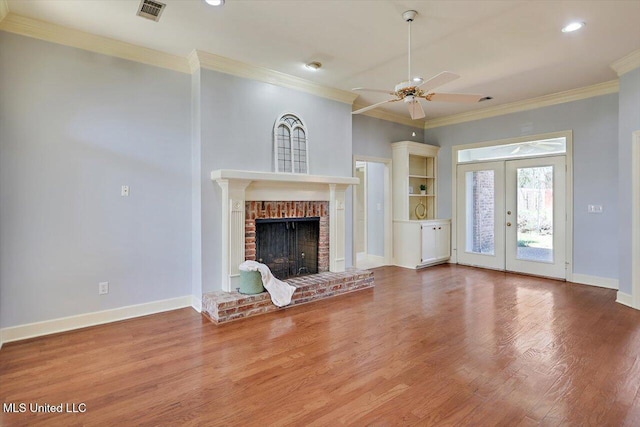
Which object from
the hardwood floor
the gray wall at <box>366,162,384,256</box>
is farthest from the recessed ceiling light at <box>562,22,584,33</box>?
the gray wall at <box>366,162,384,256</box>

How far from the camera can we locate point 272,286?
3.92 m

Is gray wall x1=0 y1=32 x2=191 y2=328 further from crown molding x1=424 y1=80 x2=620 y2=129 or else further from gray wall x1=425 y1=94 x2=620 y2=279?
gray wall x1=425 y1=94 x2=620 y2=279

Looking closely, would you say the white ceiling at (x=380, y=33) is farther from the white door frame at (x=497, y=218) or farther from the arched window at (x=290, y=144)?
the white door frame at (x=497, y=218)

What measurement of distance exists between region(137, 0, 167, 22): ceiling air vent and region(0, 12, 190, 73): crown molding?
0.74 metres

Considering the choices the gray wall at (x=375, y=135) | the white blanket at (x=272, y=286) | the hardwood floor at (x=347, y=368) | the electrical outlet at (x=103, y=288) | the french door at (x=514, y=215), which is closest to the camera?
Answer: the hardwood floor at (x=347, y=368)

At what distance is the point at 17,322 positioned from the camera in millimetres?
3102

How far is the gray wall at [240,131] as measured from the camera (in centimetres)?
391

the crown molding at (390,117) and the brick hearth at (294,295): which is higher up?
the crown molding at (390,117)

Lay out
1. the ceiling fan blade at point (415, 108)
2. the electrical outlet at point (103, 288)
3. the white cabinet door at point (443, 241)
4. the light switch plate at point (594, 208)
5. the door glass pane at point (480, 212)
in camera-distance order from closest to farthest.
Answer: the ceiling fan blade at point (415, 108) < the electrical outlet at point (103, 288) < the light switch plate at point (594, 208) < the door glass pane at point (480, 212) < the white cabinet door at point (443, 241)

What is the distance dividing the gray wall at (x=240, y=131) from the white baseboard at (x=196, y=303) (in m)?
0.19

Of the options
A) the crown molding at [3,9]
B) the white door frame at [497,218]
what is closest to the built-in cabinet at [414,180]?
the white door frame at [497,218]

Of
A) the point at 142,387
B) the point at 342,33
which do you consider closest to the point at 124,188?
the point at 142,387

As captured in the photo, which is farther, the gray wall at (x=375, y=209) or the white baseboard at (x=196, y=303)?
the gray wall at (x=375, y=209)

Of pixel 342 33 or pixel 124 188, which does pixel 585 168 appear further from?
pixel 124 188
